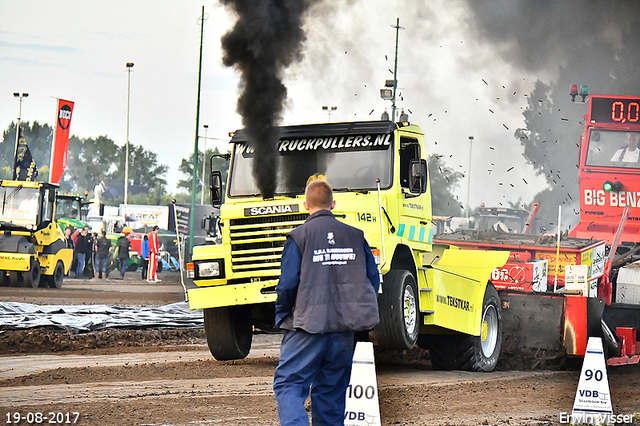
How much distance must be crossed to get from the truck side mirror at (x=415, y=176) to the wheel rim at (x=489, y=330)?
240 centimetres

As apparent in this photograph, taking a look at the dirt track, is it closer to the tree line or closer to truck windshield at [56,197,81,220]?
truck windshield at [56,197,81,220]

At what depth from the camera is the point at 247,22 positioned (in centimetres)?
1131

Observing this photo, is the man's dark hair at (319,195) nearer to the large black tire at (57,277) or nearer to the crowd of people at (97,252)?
the large black tire at (57,277)

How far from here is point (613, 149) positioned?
18000mm

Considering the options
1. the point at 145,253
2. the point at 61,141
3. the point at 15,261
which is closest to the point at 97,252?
the point at 145,253

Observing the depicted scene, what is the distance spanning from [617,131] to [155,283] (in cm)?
1904

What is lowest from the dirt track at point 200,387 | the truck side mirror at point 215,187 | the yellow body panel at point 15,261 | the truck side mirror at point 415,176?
the dirt track at point 200,387

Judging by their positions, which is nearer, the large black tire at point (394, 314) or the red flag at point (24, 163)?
the large black tire at point (394, 314)

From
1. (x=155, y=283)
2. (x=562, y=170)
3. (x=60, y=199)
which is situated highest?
(x=562, y=170)

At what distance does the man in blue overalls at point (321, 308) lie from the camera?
5.57 meters

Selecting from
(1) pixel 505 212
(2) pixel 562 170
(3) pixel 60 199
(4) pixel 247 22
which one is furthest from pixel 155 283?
(4) pixel 247 22

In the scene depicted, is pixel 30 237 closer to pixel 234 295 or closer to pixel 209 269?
pixel 209 269

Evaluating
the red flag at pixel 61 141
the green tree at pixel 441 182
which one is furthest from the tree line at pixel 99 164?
the red flag at pixel 61 141

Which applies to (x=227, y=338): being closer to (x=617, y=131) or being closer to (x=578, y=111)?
(x=617, y=131)
